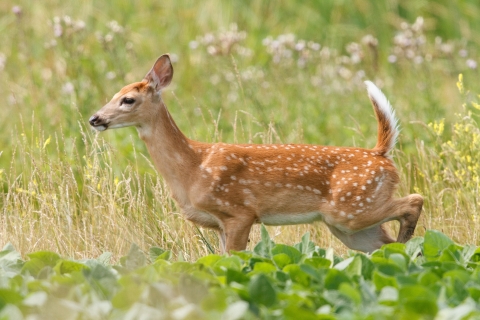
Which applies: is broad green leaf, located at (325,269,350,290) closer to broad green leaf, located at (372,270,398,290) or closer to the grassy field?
broad green leaf, located at (372,270,398,290)

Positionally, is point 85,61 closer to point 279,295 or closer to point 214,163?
point 214,163

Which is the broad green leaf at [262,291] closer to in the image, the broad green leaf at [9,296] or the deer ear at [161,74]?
the broad green leaf at [9,296]

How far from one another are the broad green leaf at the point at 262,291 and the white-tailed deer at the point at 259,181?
4.84ft

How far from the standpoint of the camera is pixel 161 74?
5762 millimetres

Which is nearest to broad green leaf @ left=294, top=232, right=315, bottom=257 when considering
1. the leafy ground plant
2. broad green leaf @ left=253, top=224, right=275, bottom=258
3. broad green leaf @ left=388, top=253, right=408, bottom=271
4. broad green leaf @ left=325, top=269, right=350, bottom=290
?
the leafy ground plant

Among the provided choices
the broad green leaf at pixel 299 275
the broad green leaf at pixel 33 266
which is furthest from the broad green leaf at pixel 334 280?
the broad green leaf at pixel 33 266

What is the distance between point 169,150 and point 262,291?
1.92m

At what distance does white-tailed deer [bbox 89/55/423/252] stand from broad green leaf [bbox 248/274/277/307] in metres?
1.47

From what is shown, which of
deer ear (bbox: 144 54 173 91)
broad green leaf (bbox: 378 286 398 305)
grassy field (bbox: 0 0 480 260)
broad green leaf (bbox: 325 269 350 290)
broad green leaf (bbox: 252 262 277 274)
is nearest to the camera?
broad green leaf (bbox: 378 286 398 305)

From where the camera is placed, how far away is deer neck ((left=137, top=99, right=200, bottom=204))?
5551 mm

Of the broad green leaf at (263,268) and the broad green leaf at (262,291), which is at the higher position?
the broad green leaf at (262,291)

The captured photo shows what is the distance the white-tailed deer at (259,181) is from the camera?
5.45 m

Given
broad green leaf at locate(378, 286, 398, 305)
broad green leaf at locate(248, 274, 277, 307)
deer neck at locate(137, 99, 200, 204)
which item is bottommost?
broad green leaf at locate(378, 286, 398, 305)

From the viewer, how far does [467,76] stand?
33.9ft
